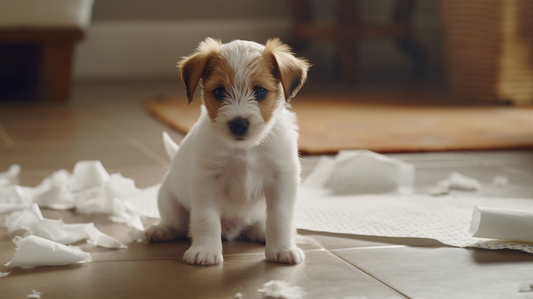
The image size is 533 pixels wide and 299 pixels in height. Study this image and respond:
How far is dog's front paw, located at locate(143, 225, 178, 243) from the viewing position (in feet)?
4.69

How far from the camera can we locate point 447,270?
1242 mm

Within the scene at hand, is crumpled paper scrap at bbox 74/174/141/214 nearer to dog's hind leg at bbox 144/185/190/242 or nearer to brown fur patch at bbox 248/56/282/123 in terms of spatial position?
dog's hind leg at bbox 144/185/190/242

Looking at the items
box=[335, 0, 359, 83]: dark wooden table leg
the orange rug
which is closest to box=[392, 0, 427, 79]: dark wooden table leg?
box=[335, 0, 359, 83]: dark wooden table leg

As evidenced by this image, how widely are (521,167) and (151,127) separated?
5.28 feet

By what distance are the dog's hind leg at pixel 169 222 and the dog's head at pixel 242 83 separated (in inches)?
10.3

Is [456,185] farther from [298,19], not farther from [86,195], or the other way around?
[298,19]

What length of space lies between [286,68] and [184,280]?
0.44 meters

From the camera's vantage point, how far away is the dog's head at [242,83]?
4.03 feet

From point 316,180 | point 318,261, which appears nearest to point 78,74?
point 316,180

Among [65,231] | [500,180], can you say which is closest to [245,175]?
[65,231]

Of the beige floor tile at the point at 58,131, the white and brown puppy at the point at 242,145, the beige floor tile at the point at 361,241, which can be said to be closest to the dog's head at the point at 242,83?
the white and brown puppy at the point at 242,145

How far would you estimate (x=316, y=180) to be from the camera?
2006 mm

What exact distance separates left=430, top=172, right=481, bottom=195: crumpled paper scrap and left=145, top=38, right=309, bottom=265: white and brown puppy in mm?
716

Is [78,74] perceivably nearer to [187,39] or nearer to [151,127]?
[187,39]
